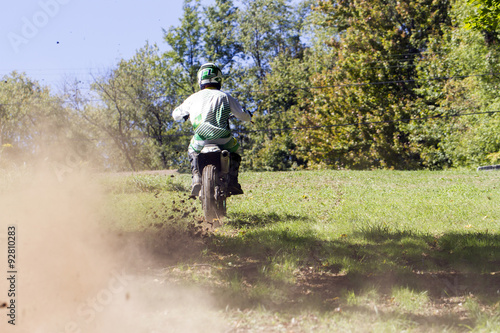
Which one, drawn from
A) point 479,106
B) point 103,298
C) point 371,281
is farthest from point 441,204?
point 479,106

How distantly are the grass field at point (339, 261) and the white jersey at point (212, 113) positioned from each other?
1.36 m

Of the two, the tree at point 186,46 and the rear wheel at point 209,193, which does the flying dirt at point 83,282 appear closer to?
the rear wheel at point 209,193

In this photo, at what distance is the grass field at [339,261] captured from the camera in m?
3.80

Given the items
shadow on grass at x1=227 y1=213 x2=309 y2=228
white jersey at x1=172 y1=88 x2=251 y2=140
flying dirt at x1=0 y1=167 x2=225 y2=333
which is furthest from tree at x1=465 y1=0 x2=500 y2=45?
flying dirt at x1=0 y1=167 x2=225 y2=333

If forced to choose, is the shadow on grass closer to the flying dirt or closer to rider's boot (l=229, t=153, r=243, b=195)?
rider's boot (l=229, t=153, r=243, b=195)

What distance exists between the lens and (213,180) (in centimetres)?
655

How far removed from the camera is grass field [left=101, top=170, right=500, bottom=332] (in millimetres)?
3801

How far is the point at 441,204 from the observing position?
30.7 feet

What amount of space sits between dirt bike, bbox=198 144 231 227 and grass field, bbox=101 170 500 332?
348 mm

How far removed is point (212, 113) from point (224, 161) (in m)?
0.74

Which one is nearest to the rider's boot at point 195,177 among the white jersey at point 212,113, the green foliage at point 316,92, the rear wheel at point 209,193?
the rear wheel at point 209,193

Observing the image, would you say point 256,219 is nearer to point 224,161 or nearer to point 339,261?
point 224,161

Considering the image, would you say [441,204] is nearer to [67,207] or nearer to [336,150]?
[67,207]

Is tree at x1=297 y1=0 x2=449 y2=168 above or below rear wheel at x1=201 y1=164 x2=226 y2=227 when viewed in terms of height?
Answer: above
